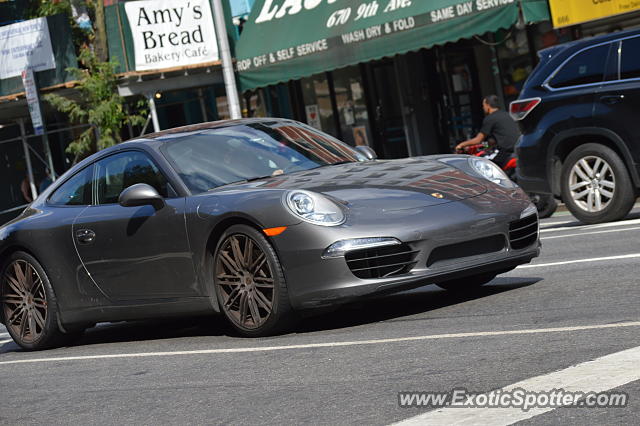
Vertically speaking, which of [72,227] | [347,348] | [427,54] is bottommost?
[347,348]

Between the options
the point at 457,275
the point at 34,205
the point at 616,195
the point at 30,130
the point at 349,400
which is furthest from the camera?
the point at 30,130

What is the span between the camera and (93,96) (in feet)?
88.1

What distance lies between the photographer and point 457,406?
188 inches

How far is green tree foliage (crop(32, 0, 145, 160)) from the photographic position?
26594 millimetres

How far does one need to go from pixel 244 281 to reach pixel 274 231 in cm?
43

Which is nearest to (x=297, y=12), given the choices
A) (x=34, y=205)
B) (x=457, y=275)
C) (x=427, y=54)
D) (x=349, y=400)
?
(x=427, y=54)

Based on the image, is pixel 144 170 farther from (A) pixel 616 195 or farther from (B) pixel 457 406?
(A) pixel 616 195

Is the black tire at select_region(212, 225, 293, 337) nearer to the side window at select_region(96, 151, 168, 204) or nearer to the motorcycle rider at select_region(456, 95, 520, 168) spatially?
the side window at select_region(96, 151, 168, 204)

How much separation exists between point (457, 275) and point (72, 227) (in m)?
2.93

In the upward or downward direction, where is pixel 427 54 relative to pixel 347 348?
upward

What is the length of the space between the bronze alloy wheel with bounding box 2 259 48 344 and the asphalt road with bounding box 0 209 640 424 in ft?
0.73

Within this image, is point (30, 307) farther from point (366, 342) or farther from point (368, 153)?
point (366, 342)

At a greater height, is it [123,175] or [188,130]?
[188,130]

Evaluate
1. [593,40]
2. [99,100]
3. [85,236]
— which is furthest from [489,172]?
[99,100]
